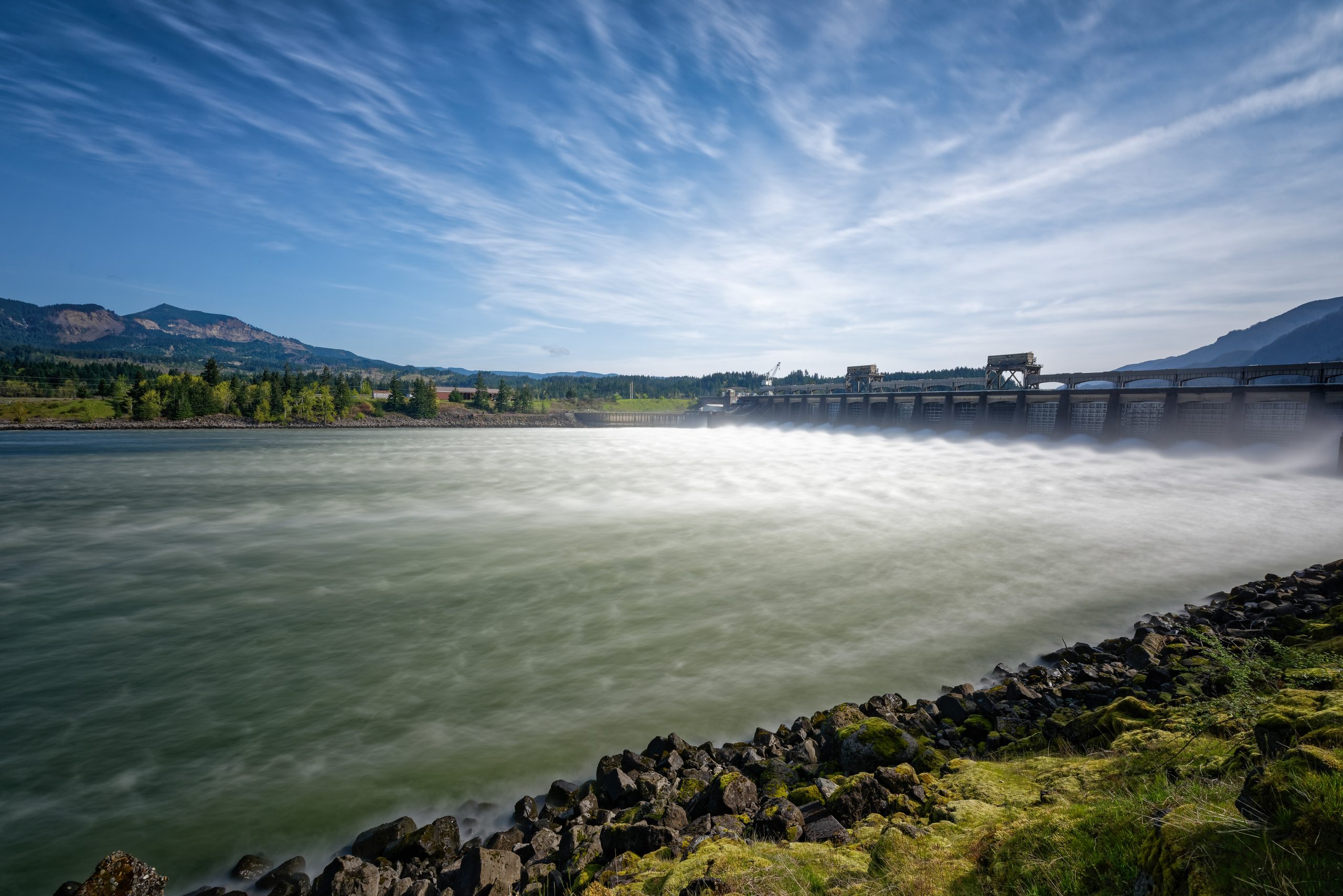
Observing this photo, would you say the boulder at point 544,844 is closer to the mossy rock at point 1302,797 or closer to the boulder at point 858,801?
the boulder at point 858,801

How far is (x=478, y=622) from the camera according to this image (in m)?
13.4

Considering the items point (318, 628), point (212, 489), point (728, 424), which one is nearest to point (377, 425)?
point (728, 424)

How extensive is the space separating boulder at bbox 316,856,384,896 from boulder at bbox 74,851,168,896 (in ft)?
4.04

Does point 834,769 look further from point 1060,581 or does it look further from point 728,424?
point 728,424

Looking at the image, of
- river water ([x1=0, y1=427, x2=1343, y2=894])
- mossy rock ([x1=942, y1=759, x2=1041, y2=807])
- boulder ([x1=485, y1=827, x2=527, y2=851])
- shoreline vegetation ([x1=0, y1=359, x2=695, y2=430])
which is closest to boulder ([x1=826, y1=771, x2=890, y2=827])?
mossy rock ([x1=942, y1=759, x2=1041, y2=807])

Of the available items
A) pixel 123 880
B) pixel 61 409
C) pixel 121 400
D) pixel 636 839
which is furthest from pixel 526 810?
pixel 61 409

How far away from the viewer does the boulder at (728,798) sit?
5.60 metres

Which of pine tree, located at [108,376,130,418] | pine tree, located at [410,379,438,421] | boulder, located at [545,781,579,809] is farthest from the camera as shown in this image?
pine tree, located at [410,379,438,421]

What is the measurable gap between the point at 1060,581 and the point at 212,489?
43.7 metres

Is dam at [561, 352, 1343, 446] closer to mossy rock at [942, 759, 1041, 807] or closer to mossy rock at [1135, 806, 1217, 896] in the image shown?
mossy rock at [942, 759, 1041, 807]

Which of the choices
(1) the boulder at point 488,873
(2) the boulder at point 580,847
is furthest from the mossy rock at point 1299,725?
(1) the boulder at point 488,873

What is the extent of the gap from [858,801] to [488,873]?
3.21m

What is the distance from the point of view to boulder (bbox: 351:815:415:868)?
19.8 feet

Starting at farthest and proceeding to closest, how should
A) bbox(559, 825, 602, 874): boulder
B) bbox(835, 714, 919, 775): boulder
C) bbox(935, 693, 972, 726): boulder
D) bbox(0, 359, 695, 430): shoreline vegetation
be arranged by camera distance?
bbox(0, 359, 695, 430): shoreline vegetation → bbox(935, 693, 972, 726): boulder → bbox(835, 714, 919, 775): boulder → bbox(559, 825, 602, 874): boulder
